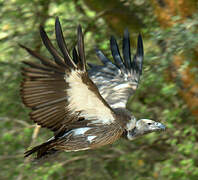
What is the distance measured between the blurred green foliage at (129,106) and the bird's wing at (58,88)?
1577 millimetres

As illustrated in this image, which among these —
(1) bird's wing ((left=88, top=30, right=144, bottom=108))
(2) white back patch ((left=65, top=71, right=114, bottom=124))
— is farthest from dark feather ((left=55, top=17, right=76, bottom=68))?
(1) bird's wing ((left=88, top=30, right=144, bottom=108))

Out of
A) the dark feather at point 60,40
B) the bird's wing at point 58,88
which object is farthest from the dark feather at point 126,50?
the dark feather at point 60,40

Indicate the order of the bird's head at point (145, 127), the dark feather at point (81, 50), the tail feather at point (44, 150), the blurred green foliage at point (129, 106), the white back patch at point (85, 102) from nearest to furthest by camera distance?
the dark feather at point (81, 50) < the white back patch at point (85, 102) < the tail feather at point (44, 150) < the bird's head at point (145, 127) < the blurred green foliage at point (129, 106)

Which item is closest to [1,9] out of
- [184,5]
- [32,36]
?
[32,36]

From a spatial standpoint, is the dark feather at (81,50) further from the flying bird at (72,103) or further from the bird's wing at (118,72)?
the bird's wing at (118,72)

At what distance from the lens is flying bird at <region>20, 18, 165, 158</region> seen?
329 cm

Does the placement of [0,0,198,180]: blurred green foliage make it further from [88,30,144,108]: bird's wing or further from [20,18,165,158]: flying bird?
[20,18,165,158]: flying bird

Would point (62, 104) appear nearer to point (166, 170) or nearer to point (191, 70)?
point (191, 70)

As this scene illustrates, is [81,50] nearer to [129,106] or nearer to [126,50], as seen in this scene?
[126,50]

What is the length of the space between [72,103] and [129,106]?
2.91 meters

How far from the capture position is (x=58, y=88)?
3.40 m

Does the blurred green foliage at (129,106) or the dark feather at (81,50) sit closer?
the dark feather at (81,50)

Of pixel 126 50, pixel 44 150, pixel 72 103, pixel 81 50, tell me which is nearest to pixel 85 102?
pixel 72 103

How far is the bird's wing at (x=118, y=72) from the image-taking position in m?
4.73
